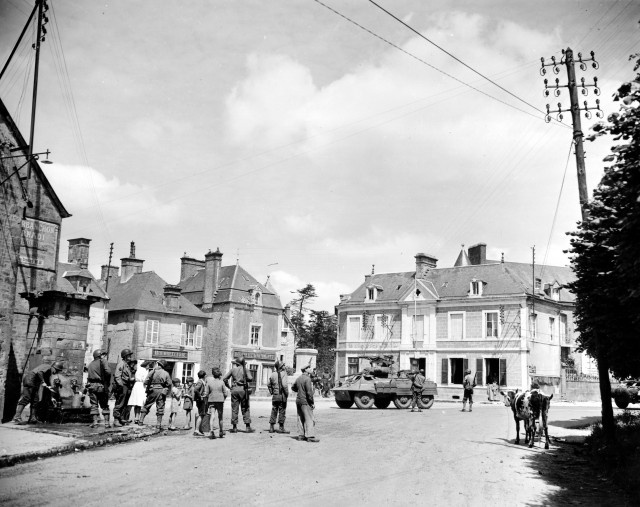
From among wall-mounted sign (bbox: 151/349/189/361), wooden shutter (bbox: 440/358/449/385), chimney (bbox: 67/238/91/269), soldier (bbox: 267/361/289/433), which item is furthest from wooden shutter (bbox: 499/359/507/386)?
chimney (bbox: 67/238/91/269)

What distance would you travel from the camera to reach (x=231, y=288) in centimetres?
4394

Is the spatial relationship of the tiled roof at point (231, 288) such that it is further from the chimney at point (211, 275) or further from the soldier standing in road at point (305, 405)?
the soldier standing in road at point (305, 405)

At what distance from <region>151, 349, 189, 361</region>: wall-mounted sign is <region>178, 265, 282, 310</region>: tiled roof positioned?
502cm

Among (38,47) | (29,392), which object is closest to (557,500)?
(29,392)

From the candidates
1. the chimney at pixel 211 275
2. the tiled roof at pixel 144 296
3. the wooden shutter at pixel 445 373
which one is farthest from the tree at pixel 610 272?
the chimney at pixel 211 275

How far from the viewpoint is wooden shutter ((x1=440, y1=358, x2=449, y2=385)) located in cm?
4097

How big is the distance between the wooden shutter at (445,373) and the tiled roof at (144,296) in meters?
17.5

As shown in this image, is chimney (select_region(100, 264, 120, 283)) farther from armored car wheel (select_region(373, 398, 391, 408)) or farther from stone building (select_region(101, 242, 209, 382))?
armored car wheel (select_region(373, 398, 391, 408))

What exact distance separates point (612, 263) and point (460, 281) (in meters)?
30.9

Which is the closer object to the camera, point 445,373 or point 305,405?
point 305,405

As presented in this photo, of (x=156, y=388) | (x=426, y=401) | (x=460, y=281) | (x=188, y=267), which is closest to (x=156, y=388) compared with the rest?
(x=156, y=388)

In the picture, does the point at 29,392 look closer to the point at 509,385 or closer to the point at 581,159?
the point at 581,159

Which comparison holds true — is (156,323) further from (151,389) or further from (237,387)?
(237,387)

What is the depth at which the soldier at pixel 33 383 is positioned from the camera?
1340 centimetres
